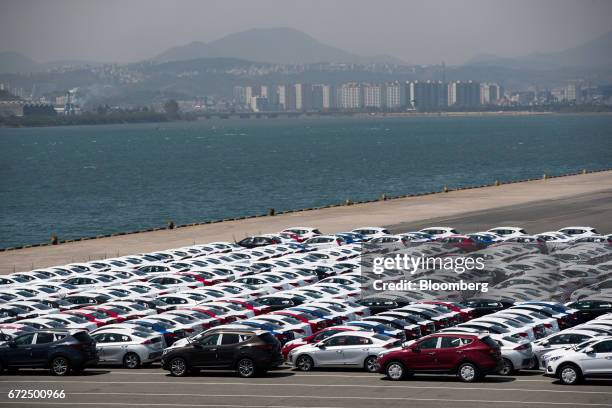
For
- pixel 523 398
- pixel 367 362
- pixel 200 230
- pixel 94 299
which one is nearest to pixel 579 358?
pixel 523 398

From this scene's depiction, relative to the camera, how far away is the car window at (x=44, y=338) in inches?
1195

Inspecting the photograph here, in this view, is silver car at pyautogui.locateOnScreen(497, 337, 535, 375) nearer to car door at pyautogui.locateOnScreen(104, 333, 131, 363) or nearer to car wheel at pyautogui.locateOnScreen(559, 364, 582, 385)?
car wheel at pyautogui.locateOnScreen(559, 364, 582, 385)

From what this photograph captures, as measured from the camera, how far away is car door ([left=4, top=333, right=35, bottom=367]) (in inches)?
1192

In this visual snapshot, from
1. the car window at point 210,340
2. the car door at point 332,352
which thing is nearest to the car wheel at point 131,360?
the car window at point 210,340

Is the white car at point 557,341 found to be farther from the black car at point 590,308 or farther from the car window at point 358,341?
the black car at point 590,308

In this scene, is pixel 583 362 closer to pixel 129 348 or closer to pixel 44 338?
pixel 129 348

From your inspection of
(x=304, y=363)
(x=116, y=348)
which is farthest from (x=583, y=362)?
(x=116, y=348)

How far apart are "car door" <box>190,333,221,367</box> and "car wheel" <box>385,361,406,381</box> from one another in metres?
4.63

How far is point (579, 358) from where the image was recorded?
86.9 feet

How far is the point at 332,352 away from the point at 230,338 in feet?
9.14

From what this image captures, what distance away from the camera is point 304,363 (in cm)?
3009

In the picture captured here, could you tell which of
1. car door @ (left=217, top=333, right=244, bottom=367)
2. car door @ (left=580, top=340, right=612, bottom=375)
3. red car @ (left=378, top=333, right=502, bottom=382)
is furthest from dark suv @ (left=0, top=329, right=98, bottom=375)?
car door @ (left=580, top=340, right=612, bottom=375)

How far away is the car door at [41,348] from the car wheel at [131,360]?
7.54 ft

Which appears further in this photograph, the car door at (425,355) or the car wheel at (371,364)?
the car wheel at (371,364)
